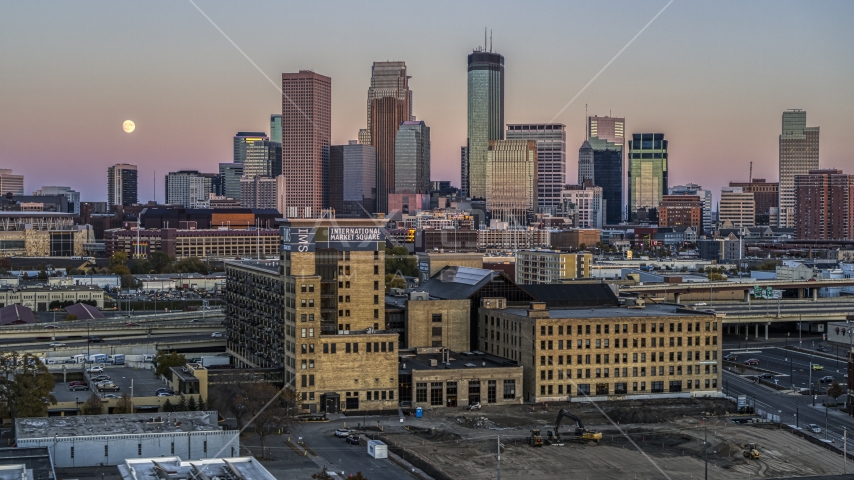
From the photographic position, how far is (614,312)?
4033 inches

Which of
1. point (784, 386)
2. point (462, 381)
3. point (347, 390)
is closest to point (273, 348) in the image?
point (347, 390)

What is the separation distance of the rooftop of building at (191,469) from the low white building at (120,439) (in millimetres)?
7068

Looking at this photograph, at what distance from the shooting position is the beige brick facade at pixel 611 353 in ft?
309

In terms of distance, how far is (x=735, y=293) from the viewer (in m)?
178

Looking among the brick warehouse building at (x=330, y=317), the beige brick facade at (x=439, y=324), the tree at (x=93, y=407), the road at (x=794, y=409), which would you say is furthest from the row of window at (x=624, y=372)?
the tree at (x=93, y=407)

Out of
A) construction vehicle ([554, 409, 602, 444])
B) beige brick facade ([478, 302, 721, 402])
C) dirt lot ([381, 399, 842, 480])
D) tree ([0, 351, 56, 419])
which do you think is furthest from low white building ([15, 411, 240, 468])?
beige brick facade ([478, 302, 721, 402])

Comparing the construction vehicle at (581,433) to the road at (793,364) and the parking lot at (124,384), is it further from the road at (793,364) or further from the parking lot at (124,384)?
the road at (793,364)

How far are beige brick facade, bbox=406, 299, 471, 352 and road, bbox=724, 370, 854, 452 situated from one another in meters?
22.7

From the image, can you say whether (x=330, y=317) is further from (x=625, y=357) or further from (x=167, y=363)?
(x=625, y=357)

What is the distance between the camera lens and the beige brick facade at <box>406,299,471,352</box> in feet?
335

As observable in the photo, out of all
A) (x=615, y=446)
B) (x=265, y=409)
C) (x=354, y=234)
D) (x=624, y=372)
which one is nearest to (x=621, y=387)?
(x=624, y=372)

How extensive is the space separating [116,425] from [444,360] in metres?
33.1

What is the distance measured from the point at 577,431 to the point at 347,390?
1882 cm

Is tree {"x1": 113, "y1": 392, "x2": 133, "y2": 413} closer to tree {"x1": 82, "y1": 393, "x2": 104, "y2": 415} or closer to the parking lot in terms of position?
tree {"x1": 82, "y1": 393, "x2": 104, "y2": 415}
